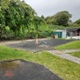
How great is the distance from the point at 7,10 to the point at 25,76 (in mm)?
5693

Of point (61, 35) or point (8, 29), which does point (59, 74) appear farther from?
point (61, 35)

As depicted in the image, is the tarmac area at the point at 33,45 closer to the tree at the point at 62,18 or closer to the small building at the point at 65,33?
the small building at the point at 65,33

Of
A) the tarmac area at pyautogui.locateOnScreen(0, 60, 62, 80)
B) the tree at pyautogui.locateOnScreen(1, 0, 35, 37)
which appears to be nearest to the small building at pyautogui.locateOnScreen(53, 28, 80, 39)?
the tree at pyautogui.locateOnScreen(1, 0, 35, 37)

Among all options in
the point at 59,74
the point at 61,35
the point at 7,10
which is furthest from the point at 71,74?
the point at 61,35

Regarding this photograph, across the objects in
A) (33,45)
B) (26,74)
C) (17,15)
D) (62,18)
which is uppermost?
(62,18)

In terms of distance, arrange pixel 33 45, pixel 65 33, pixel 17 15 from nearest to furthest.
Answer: pixel 17 15 → pixel 33 45 → pixel 65 33

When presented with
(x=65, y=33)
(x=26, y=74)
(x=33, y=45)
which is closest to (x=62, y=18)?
(x=65, y=33)

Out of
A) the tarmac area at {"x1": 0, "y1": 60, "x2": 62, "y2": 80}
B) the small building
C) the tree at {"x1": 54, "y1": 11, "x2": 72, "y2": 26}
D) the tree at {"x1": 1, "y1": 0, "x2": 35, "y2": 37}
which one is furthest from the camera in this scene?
the tree at {"x1": 54, "y1": 11, "x2": 72, "y2": 26}

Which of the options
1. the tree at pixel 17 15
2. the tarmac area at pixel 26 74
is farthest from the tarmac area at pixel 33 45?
the tarmac area at pixel 26 74

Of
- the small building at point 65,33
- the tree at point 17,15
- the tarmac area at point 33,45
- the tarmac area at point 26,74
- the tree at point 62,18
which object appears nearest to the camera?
the tarmac area at point 26,74

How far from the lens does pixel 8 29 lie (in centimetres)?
1195

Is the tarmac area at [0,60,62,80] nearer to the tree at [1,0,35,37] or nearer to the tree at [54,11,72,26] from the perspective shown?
the tree at [1,0,35,37]

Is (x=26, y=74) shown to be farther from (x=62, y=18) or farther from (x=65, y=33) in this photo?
(x=62, y=18)

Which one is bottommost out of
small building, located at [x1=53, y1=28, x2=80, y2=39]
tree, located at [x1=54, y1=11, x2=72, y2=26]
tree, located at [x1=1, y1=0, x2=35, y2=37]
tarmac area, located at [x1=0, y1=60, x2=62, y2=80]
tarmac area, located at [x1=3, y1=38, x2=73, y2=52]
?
tarmac area, located at [x1=0, y1=60, x2=62, y2=80]
